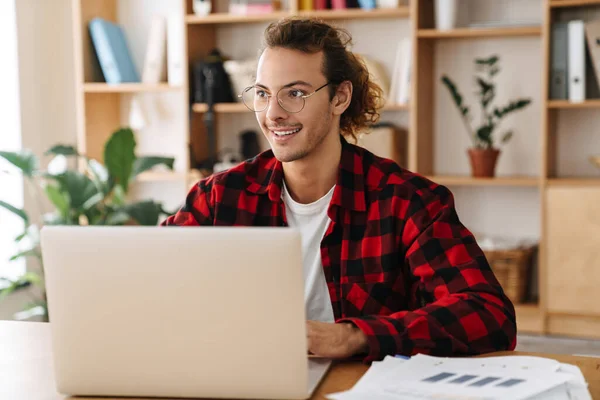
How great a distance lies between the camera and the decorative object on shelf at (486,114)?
3642 mm

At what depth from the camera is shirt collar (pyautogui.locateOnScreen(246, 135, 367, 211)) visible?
1.74 meters

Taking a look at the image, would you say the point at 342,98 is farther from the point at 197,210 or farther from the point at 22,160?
the point at 22,160

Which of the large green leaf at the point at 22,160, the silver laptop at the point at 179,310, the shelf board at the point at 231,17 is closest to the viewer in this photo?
the silver laptop at the point at 179,310

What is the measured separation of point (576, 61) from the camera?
11.5 ft

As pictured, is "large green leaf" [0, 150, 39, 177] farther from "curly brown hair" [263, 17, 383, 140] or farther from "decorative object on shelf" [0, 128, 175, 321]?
"curly brown hair" [263, 17, 383, 140]

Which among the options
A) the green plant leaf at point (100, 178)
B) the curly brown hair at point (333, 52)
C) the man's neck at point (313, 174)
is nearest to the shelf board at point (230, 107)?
the green plant leaf at point (100, 178)

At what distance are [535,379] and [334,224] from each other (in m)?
0.67

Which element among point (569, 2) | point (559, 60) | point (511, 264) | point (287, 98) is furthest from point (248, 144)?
point (287, 98)

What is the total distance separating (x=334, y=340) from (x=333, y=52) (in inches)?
31.0

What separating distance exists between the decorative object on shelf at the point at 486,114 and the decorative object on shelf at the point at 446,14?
8.5 inches

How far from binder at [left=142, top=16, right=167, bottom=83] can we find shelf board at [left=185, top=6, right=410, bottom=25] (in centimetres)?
19

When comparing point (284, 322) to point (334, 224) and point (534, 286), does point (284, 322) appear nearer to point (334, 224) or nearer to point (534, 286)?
point (334, 224)

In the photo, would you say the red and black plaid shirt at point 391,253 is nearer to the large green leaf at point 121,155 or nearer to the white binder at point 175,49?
the large green leaf at point 121,155

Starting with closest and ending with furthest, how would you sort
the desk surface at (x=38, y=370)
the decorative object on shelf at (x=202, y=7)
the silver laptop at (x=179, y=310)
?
the silver laptop at (x=179, y=310)
the desk surface at (x=38, y=370)
the decorative object on shelf at (x=202, y=7)
